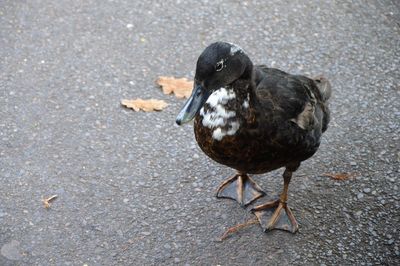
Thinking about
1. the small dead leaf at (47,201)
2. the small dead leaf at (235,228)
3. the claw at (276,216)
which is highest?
the claw at (276,216)

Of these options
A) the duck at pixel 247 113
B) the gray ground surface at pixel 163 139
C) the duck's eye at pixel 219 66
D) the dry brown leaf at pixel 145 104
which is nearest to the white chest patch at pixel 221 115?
the duck at pixel 247 113

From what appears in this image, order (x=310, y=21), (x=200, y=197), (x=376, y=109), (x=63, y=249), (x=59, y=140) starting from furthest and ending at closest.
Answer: (x=310, y=21) < (x=376, y=109) < (x=59, y=140) < (x=200, y=197) < (x=63, y=249)

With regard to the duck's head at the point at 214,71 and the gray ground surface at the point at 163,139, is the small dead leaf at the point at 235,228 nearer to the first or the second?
the gray ground surface at the point at 163,139

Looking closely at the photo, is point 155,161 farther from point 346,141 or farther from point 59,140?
point 346,141

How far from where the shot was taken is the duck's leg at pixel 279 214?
395 cm

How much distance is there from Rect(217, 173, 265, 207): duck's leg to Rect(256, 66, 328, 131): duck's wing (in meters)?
0.62

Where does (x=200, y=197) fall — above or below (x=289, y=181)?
below

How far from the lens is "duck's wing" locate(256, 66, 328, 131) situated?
3525 mm

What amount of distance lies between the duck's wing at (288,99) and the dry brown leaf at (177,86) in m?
1.14

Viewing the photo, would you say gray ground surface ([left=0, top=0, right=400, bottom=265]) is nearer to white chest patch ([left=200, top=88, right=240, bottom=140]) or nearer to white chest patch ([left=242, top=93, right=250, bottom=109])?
white chest patch ([left=200, top=88, right=240, bottom=140])

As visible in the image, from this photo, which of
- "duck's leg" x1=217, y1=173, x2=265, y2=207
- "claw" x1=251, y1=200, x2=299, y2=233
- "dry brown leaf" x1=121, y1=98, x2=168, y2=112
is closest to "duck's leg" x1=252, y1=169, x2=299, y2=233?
"claw" x1=251, y1=200, x2=299, y2=233

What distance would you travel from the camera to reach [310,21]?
567 cm

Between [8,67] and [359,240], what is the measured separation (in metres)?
2.91

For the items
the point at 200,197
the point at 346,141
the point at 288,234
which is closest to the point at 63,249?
the point at 200,197
